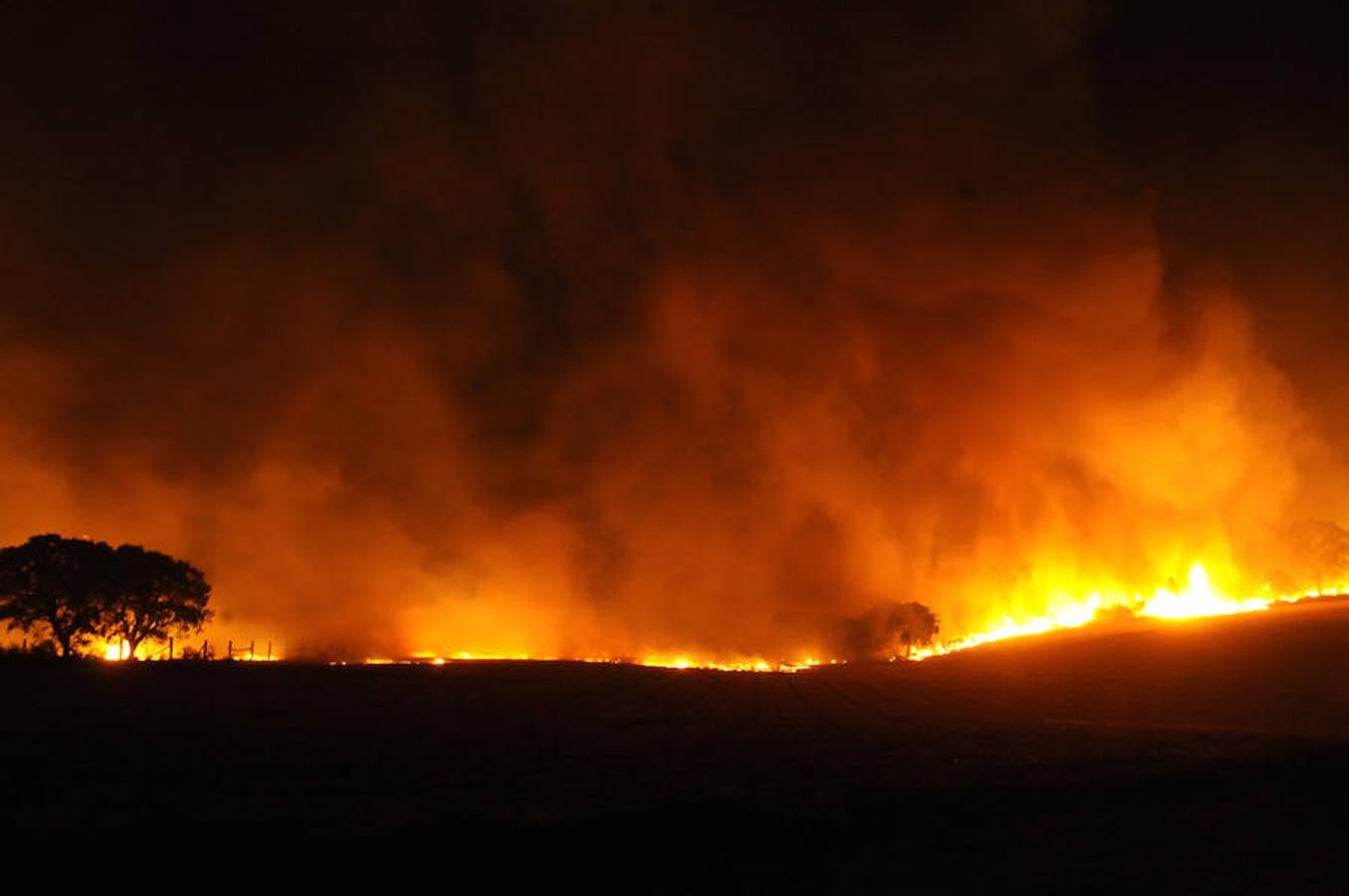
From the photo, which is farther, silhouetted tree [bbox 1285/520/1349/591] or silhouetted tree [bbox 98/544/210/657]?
silhouetted tree [bbox 1285/520/1349/591]

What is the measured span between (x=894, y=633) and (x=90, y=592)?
204ft

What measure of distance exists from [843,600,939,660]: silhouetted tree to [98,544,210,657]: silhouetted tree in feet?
177

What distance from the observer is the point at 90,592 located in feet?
164

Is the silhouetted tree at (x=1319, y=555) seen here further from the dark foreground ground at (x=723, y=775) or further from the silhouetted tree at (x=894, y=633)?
the dark foreground ground at (x=723, y=775)

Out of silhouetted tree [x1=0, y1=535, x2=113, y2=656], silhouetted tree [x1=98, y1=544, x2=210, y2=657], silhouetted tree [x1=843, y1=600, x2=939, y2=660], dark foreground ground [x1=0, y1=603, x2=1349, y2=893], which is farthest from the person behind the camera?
silhouetted tree [x1=843, y1=600, x2=939, y2=660]

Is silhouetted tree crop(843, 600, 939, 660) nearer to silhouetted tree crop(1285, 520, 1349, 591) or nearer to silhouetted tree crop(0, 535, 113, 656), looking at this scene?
silhouetted tree crop(1285, 520, 1349, 591)

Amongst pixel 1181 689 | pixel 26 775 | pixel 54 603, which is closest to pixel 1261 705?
pixel 1181 689

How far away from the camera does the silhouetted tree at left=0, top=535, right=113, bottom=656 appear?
4866 cm

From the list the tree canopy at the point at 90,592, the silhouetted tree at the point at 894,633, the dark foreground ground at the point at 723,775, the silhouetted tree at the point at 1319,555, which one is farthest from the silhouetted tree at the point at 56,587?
the silhouetted tree at the point at 1319,555

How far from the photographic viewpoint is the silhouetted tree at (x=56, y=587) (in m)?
48.7

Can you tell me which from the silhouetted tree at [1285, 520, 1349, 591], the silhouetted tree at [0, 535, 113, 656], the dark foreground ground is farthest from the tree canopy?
the silhouetted tree at [1285, 520, 1349, 591]

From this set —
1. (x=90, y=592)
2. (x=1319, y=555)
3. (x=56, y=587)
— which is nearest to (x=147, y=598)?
(x=90, y=592)

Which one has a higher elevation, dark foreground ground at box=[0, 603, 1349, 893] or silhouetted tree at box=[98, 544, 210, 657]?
silhouetted tree at box=[98, 544, 210, 657]

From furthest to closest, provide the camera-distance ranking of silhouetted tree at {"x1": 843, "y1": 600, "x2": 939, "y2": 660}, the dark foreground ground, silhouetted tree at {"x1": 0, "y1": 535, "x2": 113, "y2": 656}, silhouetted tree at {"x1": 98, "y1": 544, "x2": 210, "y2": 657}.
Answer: silhouetted tree at {"x1": 843, "y1": 600, "x2": 939, "y2": 660}
silhouetted tree at {"x1": 98, "y1": 544, "x2": 210, "y2": 657}
silhouetted tree at {"x1": 0, "y1": 535, "x2": 113, "y2": 656}
the dark foreground ground
